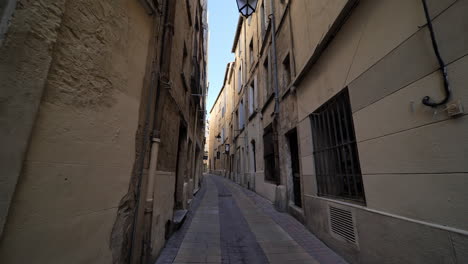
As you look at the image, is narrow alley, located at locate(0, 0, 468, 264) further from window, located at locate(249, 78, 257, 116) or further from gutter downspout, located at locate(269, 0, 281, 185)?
window, located at locate(249, 78, 257, 116)

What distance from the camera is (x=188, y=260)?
2.93m

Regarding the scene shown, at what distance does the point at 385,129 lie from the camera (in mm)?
2314

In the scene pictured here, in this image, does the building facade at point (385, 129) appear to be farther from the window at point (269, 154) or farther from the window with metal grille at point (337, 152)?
the window at point (269, 154)

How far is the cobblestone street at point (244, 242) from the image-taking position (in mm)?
3027

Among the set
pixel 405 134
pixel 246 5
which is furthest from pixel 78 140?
pixel 246 5

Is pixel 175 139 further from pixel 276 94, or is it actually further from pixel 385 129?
pixel 276 94

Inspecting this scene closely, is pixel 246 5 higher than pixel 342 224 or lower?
higher

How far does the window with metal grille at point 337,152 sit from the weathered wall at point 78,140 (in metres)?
3.30

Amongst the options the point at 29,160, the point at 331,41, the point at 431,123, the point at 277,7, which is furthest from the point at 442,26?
the point at 277,7

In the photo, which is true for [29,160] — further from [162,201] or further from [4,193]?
[162,201]

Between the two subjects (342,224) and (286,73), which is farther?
(286,73)

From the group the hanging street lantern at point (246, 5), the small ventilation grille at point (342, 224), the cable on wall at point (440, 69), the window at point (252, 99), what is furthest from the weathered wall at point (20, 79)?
the window at point (252, 99)

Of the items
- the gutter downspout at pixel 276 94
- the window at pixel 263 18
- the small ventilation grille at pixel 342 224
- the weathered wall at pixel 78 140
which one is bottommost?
the small ventilation grille at pixel 342 224

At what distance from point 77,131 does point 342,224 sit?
374 cm
